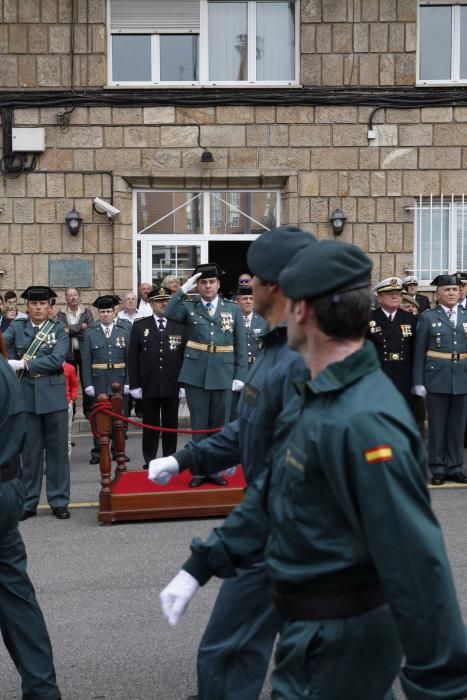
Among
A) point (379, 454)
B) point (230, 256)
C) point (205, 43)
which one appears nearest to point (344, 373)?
point (379, 454)

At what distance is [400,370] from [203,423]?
209 cm

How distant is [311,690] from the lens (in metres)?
2.36

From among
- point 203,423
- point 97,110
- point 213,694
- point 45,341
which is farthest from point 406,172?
point 213,694

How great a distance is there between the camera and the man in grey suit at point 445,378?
937 cm

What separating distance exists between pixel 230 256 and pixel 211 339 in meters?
6.52

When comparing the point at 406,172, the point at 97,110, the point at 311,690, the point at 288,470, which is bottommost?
the point at 311,690

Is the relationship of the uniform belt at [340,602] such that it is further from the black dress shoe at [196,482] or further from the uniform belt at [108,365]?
the uniform belt at [108,365]

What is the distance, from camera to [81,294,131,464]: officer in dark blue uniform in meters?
10.8

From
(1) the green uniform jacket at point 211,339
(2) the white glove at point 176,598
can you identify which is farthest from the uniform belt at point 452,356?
(2) the white glove at point 176,598

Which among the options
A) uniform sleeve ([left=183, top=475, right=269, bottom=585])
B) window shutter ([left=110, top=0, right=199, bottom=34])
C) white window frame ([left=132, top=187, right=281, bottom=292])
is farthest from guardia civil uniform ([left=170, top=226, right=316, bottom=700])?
window shutter ([left=110, top=0, right=199, bottom=34])

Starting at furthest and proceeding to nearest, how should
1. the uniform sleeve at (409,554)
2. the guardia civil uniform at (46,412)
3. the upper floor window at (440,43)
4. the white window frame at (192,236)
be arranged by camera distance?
1. the white window frame at (192,236)
2. the upper floor window at (440,43)
3. the guardia civil uniform at (46,412)
4. the uniform sleeve at (409,554)

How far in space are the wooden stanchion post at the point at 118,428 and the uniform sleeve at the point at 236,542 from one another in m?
5.56

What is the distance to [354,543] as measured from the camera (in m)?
2.27

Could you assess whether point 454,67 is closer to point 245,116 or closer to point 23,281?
point 245,116
